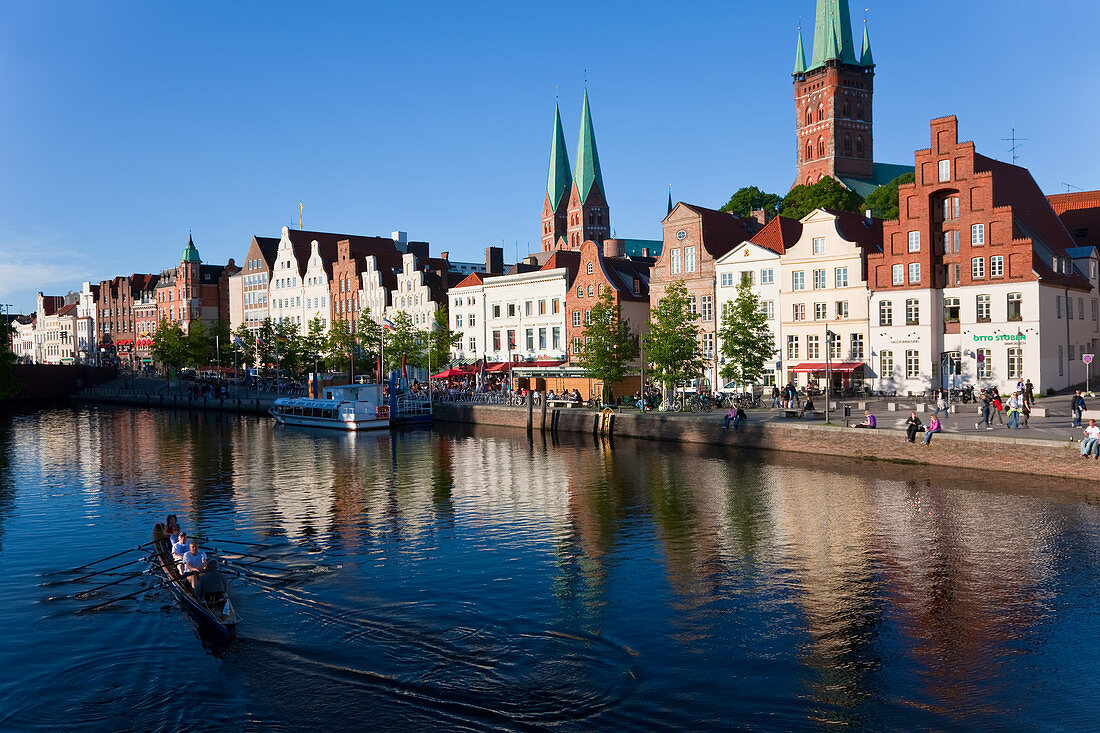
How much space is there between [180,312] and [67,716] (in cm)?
15648

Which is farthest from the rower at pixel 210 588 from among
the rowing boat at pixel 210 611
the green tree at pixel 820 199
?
the green tree at pixel 820 199

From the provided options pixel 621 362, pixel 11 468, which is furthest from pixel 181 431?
pixel 621 362

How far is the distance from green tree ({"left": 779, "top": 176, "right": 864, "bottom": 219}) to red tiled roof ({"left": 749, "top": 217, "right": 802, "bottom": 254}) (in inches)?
767

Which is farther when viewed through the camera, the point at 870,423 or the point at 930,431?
the point at 870,423

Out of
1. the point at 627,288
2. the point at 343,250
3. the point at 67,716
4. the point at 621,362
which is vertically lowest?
the point at 67,716

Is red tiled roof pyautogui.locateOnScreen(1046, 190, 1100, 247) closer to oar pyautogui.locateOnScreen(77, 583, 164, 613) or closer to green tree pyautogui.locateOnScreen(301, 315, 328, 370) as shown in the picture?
oar pyautogui.locateOnScreen(77, 583, 164, 613)

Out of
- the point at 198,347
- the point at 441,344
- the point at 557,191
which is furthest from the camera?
the point at 557,191

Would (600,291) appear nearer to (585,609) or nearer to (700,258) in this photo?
(700,258)

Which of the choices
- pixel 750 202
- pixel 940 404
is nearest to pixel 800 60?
pixel 750 202

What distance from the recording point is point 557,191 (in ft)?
609

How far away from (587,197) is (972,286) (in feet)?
388

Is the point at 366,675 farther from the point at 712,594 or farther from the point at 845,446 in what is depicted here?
the point at 845,446

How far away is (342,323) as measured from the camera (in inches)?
4446

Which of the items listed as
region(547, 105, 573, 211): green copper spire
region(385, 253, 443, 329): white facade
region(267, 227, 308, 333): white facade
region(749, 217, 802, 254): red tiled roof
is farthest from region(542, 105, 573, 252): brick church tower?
region(749, 217, 802, 254): red tiled roof
